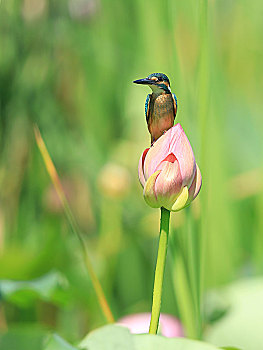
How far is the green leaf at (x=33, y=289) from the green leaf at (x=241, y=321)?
0.20 m

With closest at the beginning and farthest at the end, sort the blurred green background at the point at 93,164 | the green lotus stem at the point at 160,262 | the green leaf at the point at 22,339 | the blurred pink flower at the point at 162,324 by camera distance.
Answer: the green lotus stem at the point at 160,262 → the green leaf at the point at 22,339 → the blurred pink flower at the point at 162,324 → the blurred green background at the point at 93,164

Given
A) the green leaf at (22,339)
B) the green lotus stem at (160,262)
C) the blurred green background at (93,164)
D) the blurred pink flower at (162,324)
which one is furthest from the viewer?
the blurred green background at (93,164)

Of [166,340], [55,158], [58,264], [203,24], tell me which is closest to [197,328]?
[166,340]

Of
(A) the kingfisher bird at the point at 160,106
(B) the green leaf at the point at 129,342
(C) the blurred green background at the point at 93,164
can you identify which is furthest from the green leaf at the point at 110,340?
(C) the blurred green background at the point at 93,164

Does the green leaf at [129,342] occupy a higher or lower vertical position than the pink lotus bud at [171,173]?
lower

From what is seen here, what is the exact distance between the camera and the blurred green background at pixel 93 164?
86 cm

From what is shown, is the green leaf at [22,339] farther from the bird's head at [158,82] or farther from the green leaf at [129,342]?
the bird's head at [158,82]

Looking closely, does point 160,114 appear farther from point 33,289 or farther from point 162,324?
point 162,324

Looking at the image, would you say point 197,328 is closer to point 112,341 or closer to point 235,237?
point 112,341

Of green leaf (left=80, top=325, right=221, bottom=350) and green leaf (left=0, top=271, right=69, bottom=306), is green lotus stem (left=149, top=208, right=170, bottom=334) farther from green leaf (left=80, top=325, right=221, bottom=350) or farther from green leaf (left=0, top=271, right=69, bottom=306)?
green leaf (left=0, top=271, right=69, bottom=306)

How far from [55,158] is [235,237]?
0.40m

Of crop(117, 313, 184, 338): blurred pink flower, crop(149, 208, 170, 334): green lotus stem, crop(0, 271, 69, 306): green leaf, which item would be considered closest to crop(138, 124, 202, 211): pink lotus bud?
crop(149, 208, 170, 334): green lotus stem

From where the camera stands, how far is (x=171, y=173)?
11.4 inches

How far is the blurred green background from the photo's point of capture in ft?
2.83
